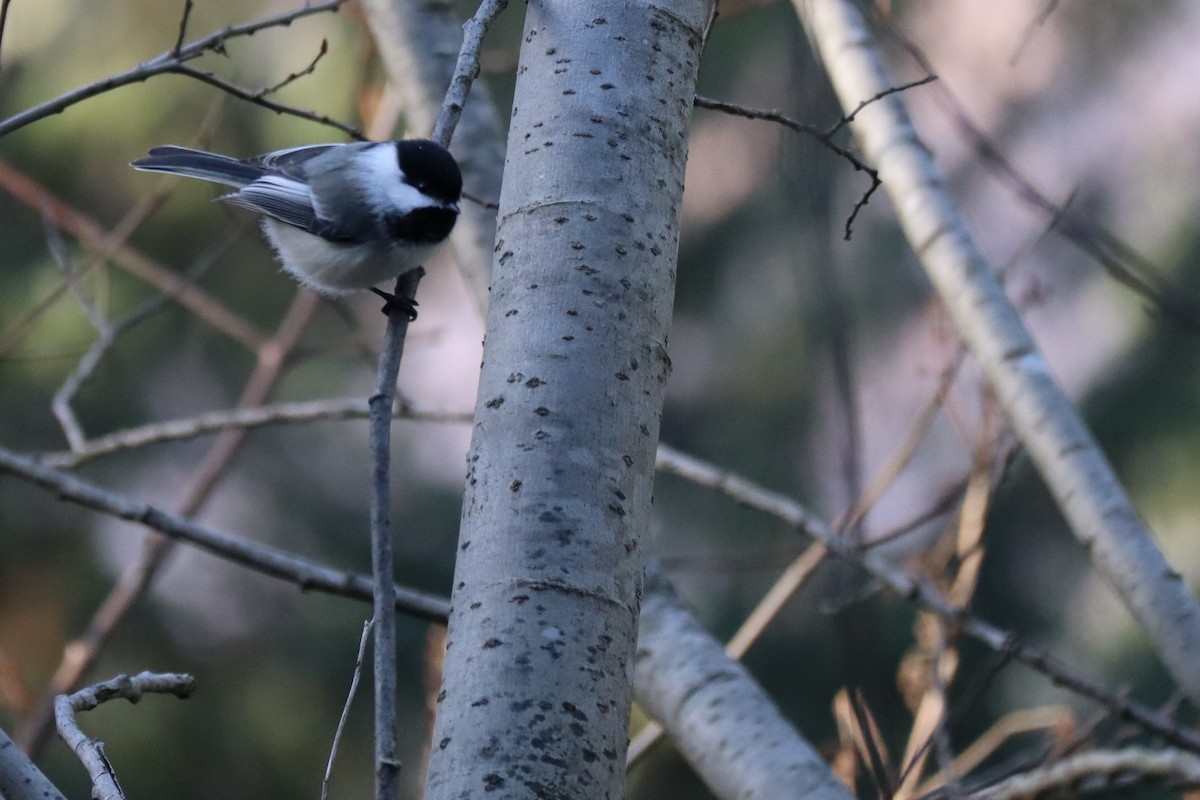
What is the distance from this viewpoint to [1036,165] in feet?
11.9

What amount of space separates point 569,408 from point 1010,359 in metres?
1.15

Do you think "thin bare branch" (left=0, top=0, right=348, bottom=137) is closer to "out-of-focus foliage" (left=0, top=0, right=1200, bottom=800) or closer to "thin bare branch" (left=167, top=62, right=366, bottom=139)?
"thin bare branch" (left=167, top=62, right=366, bottom=139)

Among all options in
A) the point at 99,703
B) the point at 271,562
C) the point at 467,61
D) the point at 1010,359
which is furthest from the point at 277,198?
the point at 99,703

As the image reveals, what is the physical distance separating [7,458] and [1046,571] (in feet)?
8.93

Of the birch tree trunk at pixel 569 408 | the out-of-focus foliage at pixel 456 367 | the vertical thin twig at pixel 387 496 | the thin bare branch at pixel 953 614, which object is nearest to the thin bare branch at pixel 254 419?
the thin bare branch at pixel 953 614

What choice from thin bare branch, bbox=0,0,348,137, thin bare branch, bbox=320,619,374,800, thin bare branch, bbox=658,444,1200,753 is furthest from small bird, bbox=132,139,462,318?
thin bare branch, bbox=320,619,374,800

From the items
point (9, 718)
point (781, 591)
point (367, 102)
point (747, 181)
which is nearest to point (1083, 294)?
point (747, 181)

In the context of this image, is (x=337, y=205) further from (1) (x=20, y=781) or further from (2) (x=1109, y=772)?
(2) (x=1109, y=772)

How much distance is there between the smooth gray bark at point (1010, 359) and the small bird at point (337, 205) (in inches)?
29.0

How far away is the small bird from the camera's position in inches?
83.7

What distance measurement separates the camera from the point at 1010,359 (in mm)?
1832

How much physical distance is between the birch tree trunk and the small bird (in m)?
0.98

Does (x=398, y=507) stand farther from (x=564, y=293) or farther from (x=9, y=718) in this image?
(x=564, y=293)

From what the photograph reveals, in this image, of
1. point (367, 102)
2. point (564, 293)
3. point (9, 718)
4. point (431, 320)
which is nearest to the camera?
point (564, 293)
